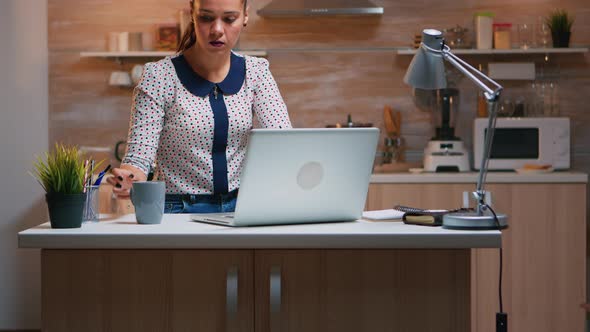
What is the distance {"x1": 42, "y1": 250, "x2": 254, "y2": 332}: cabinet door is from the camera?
1.91 meters

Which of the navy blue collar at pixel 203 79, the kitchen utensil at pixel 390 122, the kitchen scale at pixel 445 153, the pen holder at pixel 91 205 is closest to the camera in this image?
the pen holder at pixel 91 205

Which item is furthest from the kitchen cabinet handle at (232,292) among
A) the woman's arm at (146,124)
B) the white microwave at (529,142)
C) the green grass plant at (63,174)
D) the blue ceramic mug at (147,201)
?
the white microwave at (529,142)

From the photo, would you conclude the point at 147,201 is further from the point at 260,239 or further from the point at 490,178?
the point at 490,178

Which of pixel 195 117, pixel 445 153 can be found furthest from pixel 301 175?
pixel 445 153

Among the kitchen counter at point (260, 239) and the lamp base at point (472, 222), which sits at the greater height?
the lamp base at point (472, 222)

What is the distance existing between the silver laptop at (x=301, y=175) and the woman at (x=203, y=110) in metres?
0.51

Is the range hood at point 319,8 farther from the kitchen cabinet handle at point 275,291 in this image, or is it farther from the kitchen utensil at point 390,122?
the kitchen cabinet handle at point 275,291

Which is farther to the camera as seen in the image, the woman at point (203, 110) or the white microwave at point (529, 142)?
the white microwave at point (529, 142)

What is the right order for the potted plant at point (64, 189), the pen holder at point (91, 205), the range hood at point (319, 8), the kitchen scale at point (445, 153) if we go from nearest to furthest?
1. the potted plant at point (64, 189)
2. the pen holder at point (91, 205)
3. the kitchen scale at point (445, 153)
4. the range hood at point (319, 8)

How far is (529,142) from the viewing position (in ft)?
14.7

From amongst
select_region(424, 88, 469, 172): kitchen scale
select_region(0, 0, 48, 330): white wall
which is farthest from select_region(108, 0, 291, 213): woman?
select_region(0, 0, 48, 330): white wall

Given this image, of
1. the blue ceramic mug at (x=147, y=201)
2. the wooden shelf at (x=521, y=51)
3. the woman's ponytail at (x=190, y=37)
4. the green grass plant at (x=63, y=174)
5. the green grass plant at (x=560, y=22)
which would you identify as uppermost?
the green grass plant at (x=560, y=22)

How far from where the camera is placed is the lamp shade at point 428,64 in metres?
2.14

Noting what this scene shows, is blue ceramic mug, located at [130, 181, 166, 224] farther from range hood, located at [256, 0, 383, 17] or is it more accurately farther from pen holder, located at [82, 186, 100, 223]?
range hood, located at [256, 0, 383, 17]
